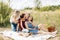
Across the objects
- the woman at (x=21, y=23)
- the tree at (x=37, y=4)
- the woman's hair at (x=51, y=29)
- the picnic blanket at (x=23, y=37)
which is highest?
the tree at (x=37, y=4)

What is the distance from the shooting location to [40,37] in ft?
5.82

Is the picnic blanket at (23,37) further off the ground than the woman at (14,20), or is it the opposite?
the woman at (14,20)

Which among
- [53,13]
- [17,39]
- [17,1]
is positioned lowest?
[17,39]

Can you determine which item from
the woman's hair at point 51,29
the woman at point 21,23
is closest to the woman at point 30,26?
the woman at point 21,23

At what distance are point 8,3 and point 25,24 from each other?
0.30 metres

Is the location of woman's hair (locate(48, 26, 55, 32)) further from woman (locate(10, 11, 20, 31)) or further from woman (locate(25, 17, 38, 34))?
woman (locate(10, 11, 20, 31))

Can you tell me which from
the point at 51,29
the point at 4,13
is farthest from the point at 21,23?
the point at 51,29

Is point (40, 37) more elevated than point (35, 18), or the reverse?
point (35, 18)

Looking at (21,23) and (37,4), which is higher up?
(37,4)

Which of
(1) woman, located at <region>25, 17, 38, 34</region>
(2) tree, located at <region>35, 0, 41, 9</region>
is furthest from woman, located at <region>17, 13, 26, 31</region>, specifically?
(2) tree, located at <region>35, 0, 41, 9</region>

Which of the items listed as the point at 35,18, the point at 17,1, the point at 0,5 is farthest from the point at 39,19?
the point at 0,5

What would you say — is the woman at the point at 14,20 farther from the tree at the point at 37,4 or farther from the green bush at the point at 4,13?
the tree at the point at 37,4

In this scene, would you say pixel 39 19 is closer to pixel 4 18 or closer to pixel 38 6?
pixel 38 6

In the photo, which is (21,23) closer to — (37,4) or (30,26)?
(30,26)
